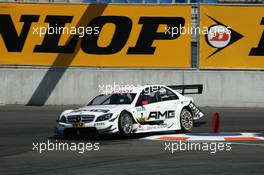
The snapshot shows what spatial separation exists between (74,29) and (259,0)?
14322 millimetres

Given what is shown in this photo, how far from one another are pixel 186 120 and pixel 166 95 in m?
0.86

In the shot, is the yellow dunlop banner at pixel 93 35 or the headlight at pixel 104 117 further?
the yellow dunlop banner at pixel 93 35

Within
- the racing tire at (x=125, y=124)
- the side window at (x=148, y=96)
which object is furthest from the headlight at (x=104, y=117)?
the side window at (x=148, y=96)

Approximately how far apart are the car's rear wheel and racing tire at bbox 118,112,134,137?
6.17 feet

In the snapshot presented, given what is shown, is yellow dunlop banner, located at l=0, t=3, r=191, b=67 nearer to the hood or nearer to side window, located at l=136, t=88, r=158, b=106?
side window, located at l=136, t=88, r=158, b=106

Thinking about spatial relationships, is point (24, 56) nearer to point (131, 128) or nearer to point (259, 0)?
point (131, 128)

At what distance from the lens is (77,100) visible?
94.8 feet

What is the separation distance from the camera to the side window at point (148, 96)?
1924cm

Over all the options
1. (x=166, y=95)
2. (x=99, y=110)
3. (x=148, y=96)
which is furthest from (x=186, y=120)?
(x=99, y=110)

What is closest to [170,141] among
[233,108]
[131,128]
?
[131,128]

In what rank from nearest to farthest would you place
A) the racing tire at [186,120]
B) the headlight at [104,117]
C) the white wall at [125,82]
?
the headlight at [104,117] → the racing tire at [186,120] → the white wall at [125,82]

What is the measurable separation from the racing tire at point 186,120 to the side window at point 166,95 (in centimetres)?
48

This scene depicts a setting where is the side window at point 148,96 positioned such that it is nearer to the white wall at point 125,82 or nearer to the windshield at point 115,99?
the windshield at point 115,99

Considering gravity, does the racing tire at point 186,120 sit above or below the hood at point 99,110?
below
